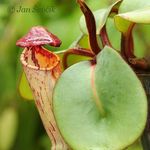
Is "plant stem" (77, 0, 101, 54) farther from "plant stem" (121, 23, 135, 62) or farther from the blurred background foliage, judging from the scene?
the blurred background foliage

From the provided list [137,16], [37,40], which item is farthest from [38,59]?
[137,16]

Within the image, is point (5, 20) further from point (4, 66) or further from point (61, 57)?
point (61, 57)

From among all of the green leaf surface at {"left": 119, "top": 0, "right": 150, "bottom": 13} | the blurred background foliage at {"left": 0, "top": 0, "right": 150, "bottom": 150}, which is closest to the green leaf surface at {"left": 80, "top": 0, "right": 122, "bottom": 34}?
the green leaf surface at {"left": 119, "top": 0, "right": 150, "bottom": 13}

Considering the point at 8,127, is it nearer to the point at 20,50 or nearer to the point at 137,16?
the point at 20,50

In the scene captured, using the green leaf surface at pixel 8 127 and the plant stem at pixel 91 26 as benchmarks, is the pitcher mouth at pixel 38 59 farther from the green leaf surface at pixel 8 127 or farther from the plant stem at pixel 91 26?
the green leaf surface at pixel 8 127

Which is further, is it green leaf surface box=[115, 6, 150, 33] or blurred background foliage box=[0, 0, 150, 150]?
blurred background foliage box=[0, 0, 150, 150]

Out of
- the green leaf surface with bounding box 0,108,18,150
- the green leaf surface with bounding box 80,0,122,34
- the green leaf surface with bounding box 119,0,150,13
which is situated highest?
the green leaf surface with bounding box 119,0,150,13

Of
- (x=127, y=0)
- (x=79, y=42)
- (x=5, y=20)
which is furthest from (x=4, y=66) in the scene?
(x=127, y=0)
